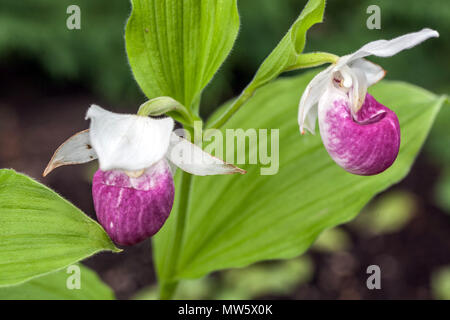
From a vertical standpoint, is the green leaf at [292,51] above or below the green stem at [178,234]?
above

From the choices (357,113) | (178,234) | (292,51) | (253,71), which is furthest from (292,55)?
(253,71)

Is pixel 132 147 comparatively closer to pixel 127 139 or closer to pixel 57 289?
pixel 127 139

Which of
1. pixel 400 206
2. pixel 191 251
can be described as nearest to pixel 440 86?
pixel 400 206

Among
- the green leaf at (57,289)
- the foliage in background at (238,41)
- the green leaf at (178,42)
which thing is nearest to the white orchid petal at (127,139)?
the green leaf at (178,42)

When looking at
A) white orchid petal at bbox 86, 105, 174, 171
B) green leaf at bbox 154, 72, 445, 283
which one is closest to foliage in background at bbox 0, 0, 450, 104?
green leaf at bbox 154, 72, 445, 283

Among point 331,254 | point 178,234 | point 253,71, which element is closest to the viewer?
point 178,234

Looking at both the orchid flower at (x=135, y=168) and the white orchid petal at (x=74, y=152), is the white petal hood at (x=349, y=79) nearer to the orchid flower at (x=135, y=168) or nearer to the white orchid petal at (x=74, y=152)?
the orchid flower at (x=135, y=168)
